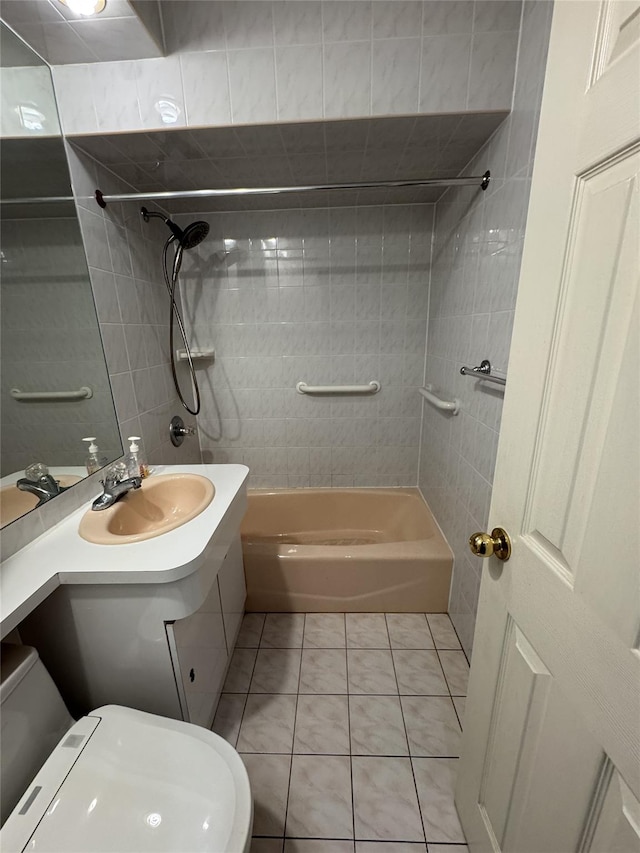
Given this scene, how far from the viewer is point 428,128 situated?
44.6 inches

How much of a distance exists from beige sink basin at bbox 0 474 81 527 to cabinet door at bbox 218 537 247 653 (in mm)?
659

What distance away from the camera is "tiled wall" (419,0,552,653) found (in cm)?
98

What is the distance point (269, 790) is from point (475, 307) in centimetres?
184

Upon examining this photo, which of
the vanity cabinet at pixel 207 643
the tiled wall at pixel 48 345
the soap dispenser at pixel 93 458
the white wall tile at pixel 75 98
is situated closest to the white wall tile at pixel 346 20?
the white wall tile at pixel 75 98

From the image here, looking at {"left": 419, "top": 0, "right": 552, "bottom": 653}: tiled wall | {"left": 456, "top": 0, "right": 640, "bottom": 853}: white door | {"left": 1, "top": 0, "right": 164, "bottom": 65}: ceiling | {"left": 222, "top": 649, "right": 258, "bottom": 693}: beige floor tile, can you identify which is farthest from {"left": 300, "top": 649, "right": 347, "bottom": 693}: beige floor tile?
{"left": 1, "top": 0, "right": 164, "bottom": 65}: ceiling

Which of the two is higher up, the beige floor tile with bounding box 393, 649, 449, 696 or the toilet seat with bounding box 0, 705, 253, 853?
the toilet seat with bounding box 0, 705, 253, 853

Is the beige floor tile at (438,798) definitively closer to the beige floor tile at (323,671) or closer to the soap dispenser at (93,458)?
the beige floor tile at (323,671)

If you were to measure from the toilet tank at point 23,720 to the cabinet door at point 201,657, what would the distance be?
0.88ft

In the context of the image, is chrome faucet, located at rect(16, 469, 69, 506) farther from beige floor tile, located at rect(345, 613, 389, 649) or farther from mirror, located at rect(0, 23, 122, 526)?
beige floor tile, located at rect(345, 613, 389, 649)

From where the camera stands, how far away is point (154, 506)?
125 centimetres

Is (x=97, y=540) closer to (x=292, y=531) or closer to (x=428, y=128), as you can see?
(x=292, y=531)

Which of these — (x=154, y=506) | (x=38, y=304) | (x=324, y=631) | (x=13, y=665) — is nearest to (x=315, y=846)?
(x=324, y=631)

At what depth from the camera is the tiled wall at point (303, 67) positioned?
0.99 meters

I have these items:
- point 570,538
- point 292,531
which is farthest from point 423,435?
point 570,538
